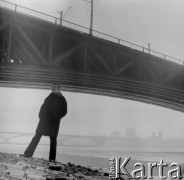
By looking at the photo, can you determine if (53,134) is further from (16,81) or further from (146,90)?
(146,90)

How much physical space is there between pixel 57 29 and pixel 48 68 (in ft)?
8.88

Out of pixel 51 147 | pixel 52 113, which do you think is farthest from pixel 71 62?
pixel 51 147

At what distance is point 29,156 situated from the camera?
9555mm

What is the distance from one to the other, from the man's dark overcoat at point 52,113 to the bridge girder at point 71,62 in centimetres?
797

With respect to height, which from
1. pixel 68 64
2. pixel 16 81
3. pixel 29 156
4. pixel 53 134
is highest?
pixel 68 64

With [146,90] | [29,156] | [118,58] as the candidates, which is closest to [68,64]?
[118,58]

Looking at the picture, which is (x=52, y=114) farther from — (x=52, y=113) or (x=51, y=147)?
(x=51, y=147)

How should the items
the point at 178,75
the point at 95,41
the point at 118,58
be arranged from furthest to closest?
the point at 178,75, the point at 118,58, the point at 95,41

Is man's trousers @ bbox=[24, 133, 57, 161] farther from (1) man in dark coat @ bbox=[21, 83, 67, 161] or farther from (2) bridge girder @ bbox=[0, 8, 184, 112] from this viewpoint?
(2) bridge girder @ bbox=[0, 8, 184, 112]

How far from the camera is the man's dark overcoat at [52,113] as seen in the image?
9.33 metres

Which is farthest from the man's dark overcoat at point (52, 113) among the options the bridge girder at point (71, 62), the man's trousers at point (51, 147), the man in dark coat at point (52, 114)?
the bridge girder at point (71, 62)

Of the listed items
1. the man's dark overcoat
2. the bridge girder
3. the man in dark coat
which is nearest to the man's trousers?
the man in dark coat

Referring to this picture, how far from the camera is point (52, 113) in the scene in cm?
937

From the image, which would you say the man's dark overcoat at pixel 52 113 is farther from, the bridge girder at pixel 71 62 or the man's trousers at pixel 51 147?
the bridge girder at pixel 71 62
